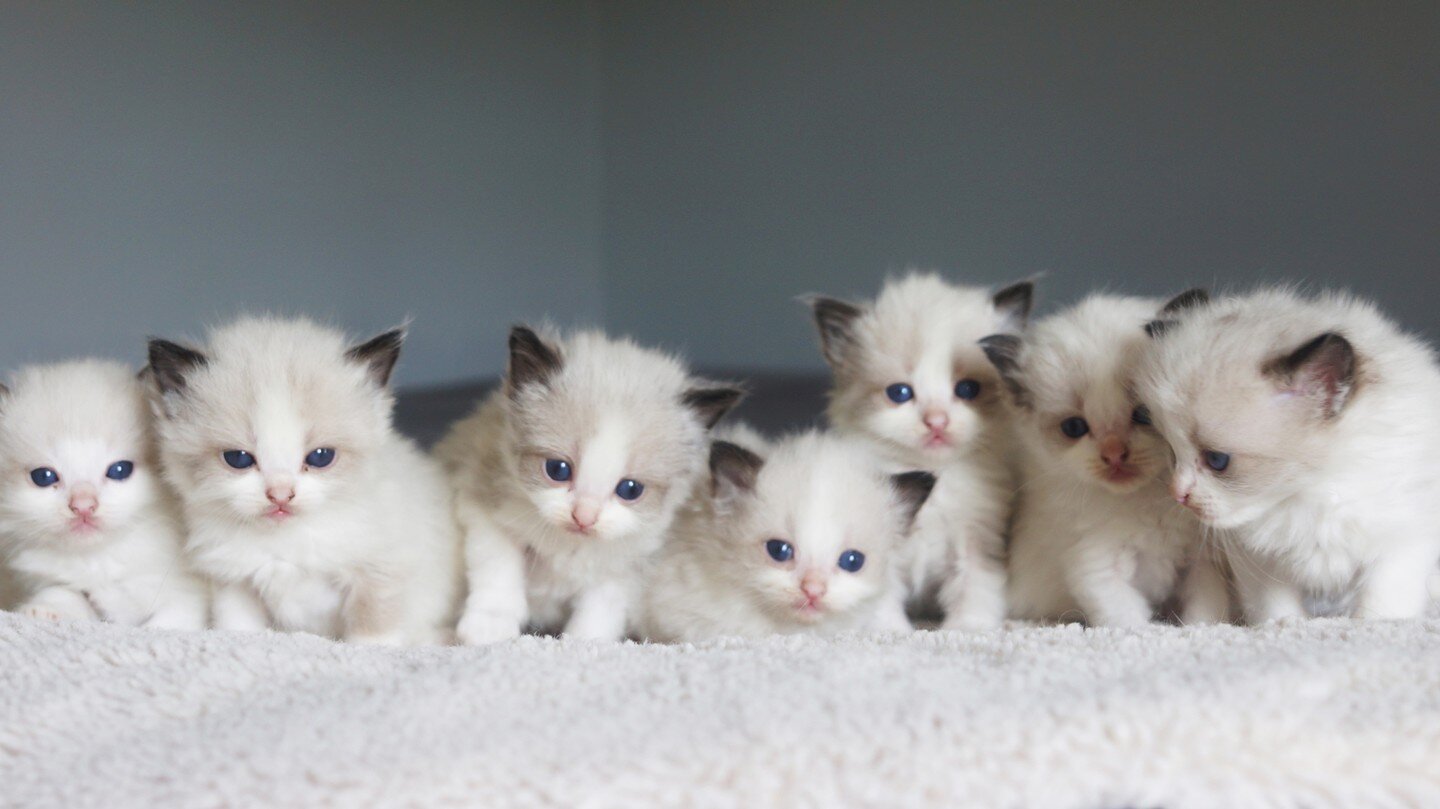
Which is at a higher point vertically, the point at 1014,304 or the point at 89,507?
the point at 1014,304

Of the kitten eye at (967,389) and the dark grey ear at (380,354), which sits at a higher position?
the dark grey ear at (380,354)

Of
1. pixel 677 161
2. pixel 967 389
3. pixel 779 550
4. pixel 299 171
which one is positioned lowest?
pixel 779 550

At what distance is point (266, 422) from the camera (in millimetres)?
1597

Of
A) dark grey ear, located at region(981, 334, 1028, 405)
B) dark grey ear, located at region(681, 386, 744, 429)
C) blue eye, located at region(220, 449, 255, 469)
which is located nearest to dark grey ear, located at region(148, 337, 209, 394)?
blue eye, located at region(220, 449, 255, 469)

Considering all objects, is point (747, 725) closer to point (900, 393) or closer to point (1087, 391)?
point (1087, 391)

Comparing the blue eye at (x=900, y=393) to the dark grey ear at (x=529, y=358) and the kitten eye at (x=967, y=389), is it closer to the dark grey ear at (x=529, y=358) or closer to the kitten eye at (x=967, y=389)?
the kitten eye at (x=967, y=389)

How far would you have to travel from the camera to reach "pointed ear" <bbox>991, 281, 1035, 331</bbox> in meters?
2.04

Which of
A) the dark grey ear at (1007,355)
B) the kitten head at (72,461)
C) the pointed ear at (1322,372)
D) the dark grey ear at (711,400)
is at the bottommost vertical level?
the kitten head at (72,461)

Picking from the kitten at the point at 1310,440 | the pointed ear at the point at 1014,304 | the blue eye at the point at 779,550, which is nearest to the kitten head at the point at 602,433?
the blue eye at the point at 779,550

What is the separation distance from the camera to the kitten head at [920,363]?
1919mm

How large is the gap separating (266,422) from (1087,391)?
1153mm

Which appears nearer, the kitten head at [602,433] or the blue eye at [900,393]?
the kitten head at [602,433]

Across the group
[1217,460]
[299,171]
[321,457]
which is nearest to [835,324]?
[1217,460]

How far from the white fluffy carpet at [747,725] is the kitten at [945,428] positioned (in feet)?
1.60
